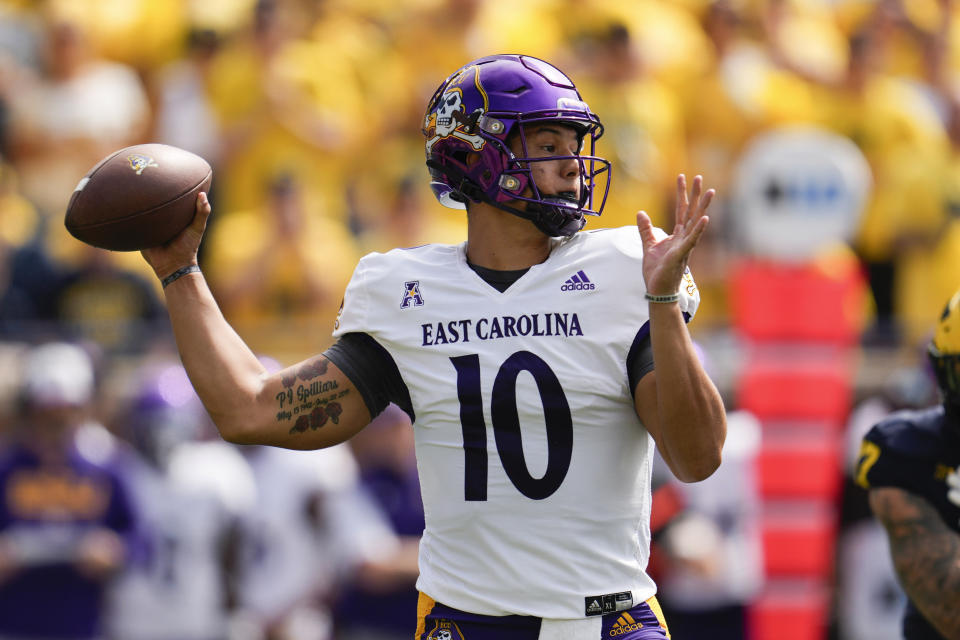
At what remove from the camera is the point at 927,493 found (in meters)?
3.79

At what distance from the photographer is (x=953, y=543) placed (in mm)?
3697

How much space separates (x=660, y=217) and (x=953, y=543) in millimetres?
4755

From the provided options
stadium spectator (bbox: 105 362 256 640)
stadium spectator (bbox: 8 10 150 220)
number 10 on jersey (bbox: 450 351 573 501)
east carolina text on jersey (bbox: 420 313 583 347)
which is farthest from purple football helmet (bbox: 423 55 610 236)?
stadium spectator (bbox: 8 10 150 220)

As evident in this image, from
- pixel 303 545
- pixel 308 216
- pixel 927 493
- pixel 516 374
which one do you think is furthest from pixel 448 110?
pixel 308 216

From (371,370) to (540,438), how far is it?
477 millimetres

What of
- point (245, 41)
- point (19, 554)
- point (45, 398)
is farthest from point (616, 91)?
point (19, 554)

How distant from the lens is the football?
3.42 m

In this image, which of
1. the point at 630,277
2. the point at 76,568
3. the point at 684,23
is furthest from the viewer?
the point at 684,23

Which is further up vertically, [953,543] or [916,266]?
[916,266]

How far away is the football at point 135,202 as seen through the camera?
3422mm

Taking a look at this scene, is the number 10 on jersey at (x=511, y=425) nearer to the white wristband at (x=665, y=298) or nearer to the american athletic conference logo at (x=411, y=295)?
the american athletic conference logo at (x=411, y=295)

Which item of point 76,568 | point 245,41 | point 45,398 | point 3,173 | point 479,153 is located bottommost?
point 76,568

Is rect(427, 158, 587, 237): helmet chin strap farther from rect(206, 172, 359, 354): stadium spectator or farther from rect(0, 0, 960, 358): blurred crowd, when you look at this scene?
rect(206, 172, 359, 354): stadium spectator

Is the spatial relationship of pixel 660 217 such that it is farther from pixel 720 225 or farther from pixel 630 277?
pixel 630 277
